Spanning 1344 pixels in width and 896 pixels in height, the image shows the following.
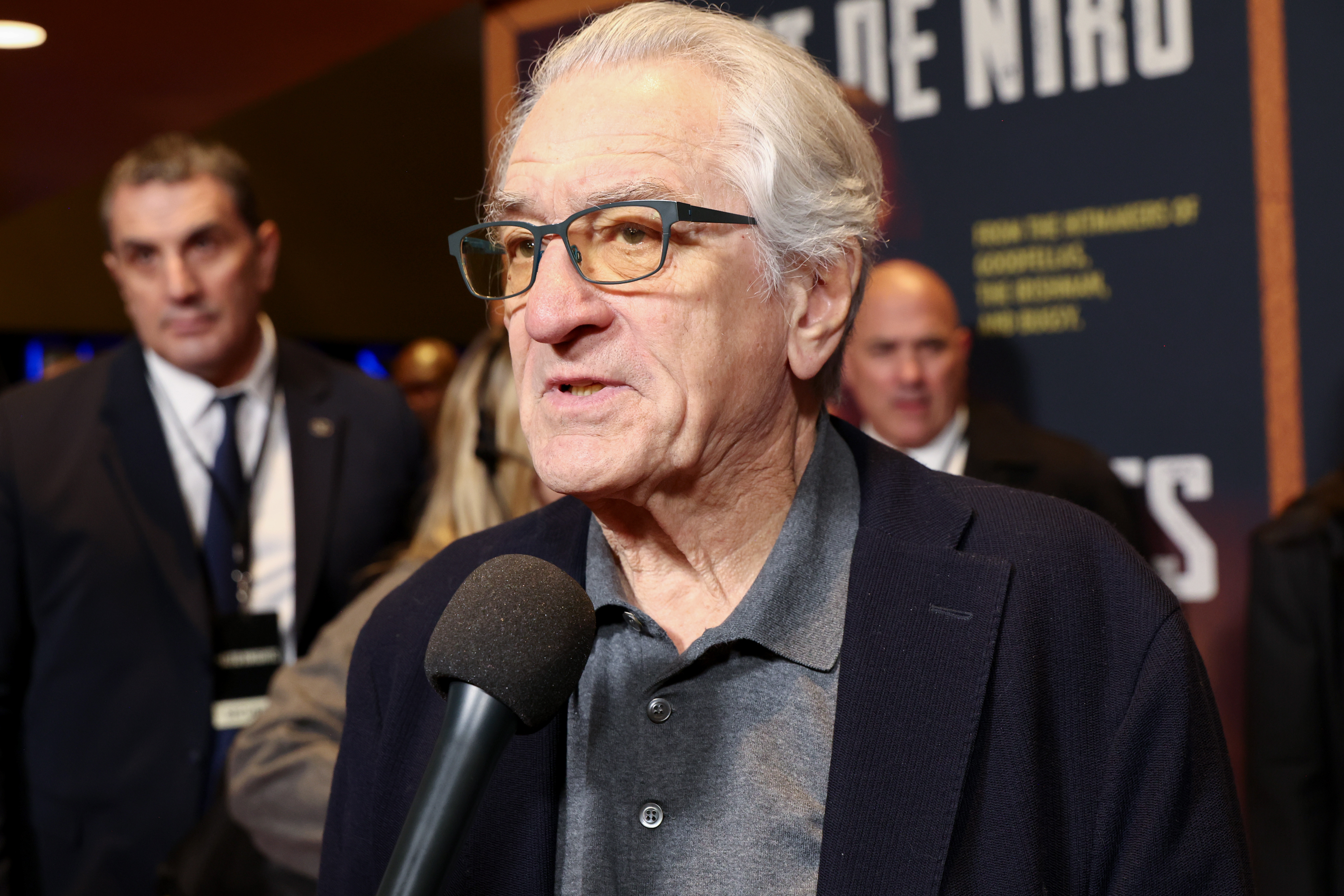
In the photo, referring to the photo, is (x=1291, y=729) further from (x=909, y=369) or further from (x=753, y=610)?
(x=753, y=610)

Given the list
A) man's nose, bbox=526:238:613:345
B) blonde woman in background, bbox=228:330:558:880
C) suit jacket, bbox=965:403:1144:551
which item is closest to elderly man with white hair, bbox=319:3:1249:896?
man's nose, bbox=526:238:613:345

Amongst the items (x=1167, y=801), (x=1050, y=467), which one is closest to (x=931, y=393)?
(x=1050, y=467)

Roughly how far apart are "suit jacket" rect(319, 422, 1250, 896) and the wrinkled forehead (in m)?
0.42

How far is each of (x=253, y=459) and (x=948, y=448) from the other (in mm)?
1800

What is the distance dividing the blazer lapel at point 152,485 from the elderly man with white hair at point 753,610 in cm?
146

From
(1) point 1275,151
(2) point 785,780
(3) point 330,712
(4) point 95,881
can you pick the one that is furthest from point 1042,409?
(4) point 95,881

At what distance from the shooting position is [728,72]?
3.87ft

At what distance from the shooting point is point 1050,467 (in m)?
2.93

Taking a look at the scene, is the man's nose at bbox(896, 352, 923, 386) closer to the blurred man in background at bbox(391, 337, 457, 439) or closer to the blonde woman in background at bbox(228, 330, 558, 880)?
Answer: the blonde woman in background at bbox(228, 330, 558, 880)

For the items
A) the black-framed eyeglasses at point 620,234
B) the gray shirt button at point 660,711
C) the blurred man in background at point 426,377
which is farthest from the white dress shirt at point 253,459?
the blurred man in background at point 426,377

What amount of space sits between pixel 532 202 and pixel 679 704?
52cm

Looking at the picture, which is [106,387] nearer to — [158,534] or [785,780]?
[158,534]

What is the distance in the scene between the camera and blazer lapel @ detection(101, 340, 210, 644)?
8.38 feet

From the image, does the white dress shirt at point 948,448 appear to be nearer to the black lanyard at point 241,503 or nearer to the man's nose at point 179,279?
the black lanyard at point 241,503
